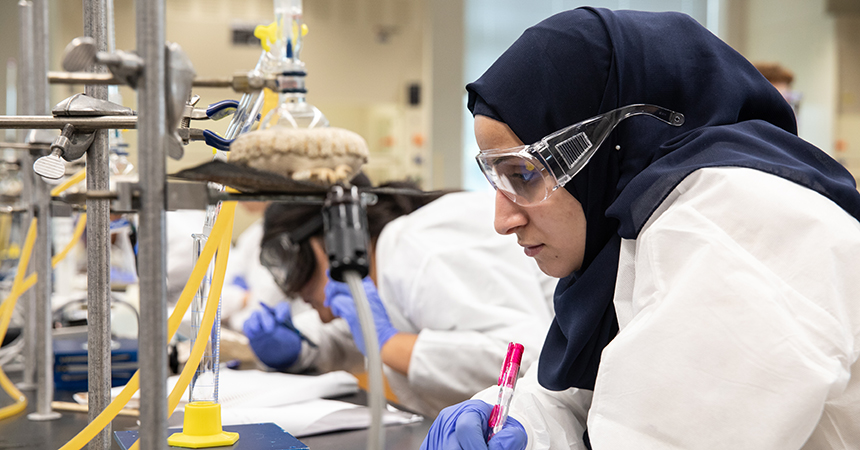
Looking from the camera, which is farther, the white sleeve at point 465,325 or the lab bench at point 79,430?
the white sleeve at point 465,325

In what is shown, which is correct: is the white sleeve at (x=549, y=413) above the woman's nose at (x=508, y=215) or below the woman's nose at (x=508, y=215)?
below

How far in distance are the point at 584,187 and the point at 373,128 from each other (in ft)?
12.5

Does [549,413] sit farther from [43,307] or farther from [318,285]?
[318,285]

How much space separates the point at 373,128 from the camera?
187 inches

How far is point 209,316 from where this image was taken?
787mm

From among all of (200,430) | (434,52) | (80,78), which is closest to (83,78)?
(80,78)

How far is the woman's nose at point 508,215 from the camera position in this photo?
1.03m

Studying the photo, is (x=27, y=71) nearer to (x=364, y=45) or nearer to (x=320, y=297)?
(x=320, y=297)

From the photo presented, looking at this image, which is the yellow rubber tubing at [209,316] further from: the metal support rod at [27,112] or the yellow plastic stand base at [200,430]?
the metal support rod at [27,112]

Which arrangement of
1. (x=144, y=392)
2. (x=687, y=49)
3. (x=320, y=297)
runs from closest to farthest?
(x=144, y=392), (x=687, y=49), (x=320, y=297)

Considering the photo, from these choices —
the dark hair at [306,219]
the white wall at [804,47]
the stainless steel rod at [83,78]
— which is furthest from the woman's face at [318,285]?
the white wall at [804,47]

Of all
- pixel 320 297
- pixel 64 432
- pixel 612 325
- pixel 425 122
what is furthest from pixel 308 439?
pixel 425 122

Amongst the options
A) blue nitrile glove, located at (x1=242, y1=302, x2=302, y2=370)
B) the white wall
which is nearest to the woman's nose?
blue nitrile glove, located at (x1=242, y1=302, x2=302, y2=370)

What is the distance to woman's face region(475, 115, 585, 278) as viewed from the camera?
40.6 inches
